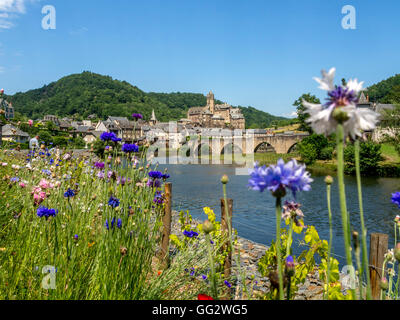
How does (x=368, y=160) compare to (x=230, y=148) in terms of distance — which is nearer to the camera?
(x=368, y=160)

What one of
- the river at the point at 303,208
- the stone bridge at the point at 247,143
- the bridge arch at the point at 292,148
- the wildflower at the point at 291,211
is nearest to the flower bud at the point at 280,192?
the wildflower at the point at 291,211

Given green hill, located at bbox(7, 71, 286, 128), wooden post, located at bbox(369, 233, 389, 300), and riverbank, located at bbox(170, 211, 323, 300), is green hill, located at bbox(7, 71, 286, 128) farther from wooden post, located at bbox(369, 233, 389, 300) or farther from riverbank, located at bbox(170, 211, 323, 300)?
wooden post, located at bbox(369, 233, 389, 300)

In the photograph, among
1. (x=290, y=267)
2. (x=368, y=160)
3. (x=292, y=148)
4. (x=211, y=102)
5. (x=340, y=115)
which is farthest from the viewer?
(x=211, y=102)

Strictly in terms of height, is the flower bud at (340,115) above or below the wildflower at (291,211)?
above

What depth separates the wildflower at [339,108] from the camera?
2.88ft

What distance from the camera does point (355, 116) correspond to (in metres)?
0.89

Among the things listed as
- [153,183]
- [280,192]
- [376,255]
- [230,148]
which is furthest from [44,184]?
[230,148]

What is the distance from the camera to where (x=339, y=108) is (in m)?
0.86


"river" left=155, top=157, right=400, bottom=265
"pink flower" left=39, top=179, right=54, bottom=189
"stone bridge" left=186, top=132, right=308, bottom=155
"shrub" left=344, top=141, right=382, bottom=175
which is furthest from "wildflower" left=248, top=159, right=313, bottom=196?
"stone bridge" left=186, top=132, right=308, bottom=155

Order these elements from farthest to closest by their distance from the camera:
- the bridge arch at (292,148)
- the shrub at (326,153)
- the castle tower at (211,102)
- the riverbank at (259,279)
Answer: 1. the castle tower at (211,102)
2. the bridge arch at (292,148)
3. the shrub at (326,153)
4. the riverbank at (259,279)

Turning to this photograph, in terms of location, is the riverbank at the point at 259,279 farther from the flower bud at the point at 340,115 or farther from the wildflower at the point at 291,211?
the flower bud at the point at 340,115

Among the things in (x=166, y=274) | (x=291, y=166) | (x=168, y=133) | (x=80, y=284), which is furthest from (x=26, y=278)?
(x=168, y=133)

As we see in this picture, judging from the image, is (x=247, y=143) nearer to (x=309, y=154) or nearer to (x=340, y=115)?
(x=309, y=154)
